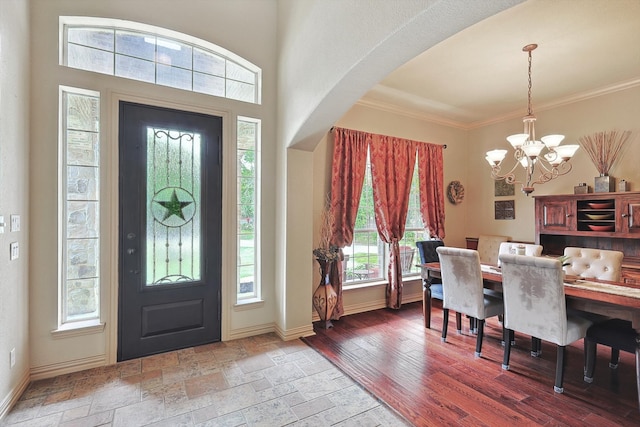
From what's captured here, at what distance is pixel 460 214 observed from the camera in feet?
17.6

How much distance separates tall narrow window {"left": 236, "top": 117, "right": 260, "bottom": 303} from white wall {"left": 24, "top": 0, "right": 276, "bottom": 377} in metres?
0.11

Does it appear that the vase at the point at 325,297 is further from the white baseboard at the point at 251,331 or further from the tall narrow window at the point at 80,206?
the tall narrow window at the point at 80,206

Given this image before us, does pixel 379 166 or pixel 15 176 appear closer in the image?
pixel 15 176

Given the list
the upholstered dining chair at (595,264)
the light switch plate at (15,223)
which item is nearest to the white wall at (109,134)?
the light switch plate at (15,223)

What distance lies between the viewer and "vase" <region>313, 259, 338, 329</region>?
3.56m

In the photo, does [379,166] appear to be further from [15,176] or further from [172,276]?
[15,176]

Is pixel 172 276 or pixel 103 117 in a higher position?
pixel 103 117

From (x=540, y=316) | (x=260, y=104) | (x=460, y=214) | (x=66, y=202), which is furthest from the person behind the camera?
(x=460, y=214)

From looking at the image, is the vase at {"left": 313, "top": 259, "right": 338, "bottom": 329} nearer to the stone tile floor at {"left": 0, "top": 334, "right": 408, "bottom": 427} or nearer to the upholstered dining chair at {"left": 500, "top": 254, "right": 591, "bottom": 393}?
the stone tile floor at {"left": 0, "top": 334, "right": 408, "bottom": 427}

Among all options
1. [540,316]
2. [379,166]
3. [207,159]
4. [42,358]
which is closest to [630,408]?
[540,316]

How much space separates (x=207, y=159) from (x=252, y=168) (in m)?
0.49

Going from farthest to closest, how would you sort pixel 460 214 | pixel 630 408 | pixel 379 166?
pixel 460 214 → pixel 379 166 → pixel 630 408

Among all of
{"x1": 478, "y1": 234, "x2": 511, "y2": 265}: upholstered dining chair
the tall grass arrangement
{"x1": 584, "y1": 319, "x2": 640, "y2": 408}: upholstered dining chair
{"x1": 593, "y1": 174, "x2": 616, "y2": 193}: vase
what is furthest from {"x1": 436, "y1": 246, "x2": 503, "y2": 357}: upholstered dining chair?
the tall grass arrangement

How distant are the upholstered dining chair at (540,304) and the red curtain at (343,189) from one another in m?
1.86
